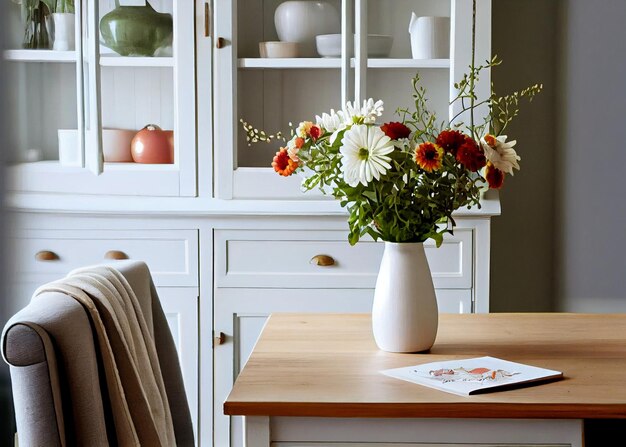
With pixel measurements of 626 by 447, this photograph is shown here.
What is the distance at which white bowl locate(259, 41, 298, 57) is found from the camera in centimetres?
274

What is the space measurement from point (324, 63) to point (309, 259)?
0.61 meters

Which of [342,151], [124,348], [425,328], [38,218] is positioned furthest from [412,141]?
[38,218]

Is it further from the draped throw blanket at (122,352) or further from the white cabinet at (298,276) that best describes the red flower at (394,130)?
the white cabinet at (298,276)

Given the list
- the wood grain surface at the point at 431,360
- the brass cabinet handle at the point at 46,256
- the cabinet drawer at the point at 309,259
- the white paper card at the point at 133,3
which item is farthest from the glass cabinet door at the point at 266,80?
the wood grain surface at the point at 431,360

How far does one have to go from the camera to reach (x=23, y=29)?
2.73m

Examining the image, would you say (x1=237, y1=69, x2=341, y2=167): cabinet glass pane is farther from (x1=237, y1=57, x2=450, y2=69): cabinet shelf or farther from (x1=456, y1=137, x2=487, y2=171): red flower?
(x1=456, y1=137, x2=487, y2=171): red flower

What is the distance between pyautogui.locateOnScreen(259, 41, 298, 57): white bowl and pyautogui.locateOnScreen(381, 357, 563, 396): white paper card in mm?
1511

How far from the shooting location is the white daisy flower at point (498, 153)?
151 cm

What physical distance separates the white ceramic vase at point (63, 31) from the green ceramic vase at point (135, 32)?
0.09 m

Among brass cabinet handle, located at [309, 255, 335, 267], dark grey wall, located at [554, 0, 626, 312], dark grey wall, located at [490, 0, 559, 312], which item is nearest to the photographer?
dark grey wall, located at [554, 0, 626, 312]

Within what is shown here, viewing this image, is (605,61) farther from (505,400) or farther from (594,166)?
(505,400)

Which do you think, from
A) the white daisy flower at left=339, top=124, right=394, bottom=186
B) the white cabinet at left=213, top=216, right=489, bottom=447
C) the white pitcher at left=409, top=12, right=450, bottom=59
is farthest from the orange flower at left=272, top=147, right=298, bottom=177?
the white pitcher at left=409, top=12, right=450, bottom=59

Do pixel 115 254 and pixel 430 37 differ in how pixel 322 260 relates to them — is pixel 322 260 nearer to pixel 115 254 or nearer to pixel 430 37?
pixel 115 254

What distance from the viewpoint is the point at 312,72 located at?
276 cm
